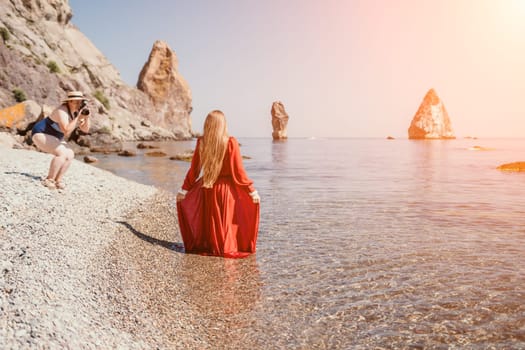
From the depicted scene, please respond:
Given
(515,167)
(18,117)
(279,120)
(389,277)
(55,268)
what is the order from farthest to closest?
(279,120) → (515,167) → (18,117) → (389,277) → (55,268)

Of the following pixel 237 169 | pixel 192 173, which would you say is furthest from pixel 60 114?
pixel 237 169

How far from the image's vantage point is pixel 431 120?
188 m

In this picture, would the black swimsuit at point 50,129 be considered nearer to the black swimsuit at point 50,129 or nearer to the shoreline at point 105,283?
the black swimsuit at point 50,129

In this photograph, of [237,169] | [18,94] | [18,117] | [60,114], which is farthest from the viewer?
[18,94]

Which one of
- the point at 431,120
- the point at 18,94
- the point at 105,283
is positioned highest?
the point at 431,120

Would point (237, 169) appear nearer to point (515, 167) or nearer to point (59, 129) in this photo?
point (59, 129)

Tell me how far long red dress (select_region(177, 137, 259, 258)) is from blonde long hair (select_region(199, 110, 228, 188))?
12cm

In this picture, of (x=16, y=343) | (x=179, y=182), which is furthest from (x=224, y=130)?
(x=179, y=182)

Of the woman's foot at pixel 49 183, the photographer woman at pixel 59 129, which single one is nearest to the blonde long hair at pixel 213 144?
the photographer woman at pixel 59 129

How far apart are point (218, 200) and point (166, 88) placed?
120m

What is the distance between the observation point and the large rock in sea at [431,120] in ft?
617

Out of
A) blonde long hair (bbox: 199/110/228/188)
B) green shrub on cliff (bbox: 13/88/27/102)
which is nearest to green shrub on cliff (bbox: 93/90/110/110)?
green shrub on cliff (bbox: 13/88/27/102)

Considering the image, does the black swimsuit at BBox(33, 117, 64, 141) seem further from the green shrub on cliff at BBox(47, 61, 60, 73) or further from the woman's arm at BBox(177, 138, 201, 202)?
the green shrub on cliff at BBox(47, 61, 60, 73)

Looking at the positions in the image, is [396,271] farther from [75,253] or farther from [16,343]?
[16,343]
